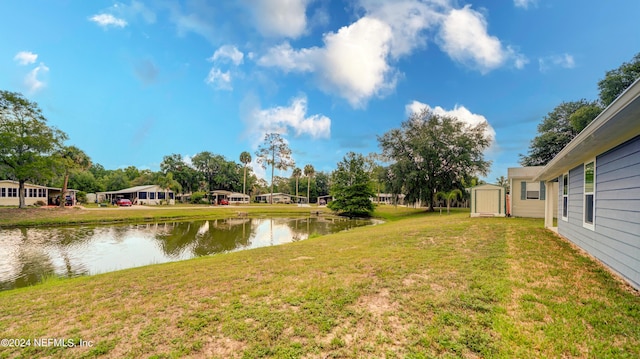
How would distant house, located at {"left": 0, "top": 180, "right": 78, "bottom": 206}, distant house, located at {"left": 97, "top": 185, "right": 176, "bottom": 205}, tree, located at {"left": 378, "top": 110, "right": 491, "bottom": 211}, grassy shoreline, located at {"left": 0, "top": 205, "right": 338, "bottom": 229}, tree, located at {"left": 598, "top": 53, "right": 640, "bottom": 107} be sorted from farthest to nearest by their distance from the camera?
distant house, located at {"left": 97, "top": 185, "right": 176, "bottom": 205}, distant house, located at {"left": 0, "top": 180, "right": 78, "bottom": 206}, tree, located at {"left": 378, "top": 110, "right": 491, "bottom": 211}, tree, located at {"left": 598, "top": 53, "right": 640, "bottom": 107}, grassy shoreline, located at {"left": 0, "top": 205, "right": 338, "bottom": 229}

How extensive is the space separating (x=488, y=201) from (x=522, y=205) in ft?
5.19

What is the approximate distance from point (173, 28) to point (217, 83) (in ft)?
17.4

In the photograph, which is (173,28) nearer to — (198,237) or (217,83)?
(217,83)

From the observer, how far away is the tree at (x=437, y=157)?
2275cm

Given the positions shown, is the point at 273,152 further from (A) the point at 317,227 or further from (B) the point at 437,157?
(B) the point at 437,157

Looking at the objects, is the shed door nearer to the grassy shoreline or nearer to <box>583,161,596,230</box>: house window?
<box>583,161,596,230</box>: house window

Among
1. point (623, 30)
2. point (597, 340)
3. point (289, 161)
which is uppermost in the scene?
point (623, 30)

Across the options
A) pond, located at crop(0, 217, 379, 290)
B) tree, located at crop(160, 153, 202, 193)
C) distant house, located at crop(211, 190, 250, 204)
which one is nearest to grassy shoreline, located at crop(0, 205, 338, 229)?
pond, located at crop(0, 217, 379, 290)

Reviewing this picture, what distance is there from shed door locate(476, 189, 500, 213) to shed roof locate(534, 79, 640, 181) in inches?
394

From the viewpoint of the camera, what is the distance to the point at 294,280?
4.44 m

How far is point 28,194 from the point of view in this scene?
2658 centimetres

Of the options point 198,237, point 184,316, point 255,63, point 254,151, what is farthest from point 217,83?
point 254,151

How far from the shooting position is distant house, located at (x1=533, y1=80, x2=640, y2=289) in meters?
3.29

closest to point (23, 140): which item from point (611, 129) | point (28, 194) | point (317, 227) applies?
point (28, 194)
